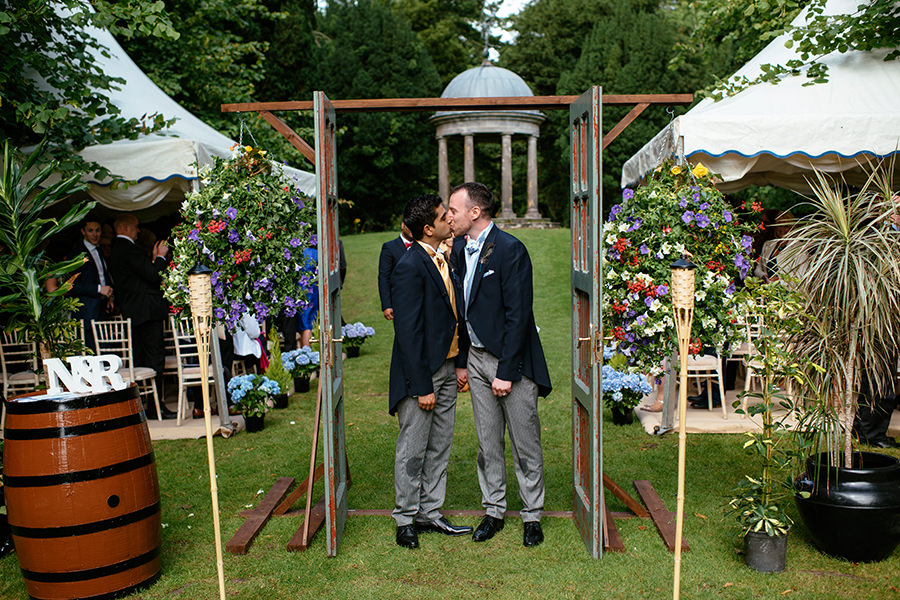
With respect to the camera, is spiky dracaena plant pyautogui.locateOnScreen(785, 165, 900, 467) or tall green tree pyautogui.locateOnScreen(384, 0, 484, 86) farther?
tall green tree pyautogui.locateOnScreen(384, 0, 484, 86)

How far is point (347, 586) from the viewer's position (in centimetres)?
411

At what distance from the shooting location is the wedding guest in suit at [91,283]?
822 centimetres

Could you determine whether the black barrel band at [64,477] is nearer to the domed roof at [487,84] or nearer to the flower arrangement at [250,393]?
the flower arrangement at [250,393]

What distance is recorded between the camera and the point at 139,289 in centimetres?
783

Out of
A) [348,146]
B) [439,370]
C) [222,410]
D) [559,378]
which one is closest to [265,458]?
[222,410]

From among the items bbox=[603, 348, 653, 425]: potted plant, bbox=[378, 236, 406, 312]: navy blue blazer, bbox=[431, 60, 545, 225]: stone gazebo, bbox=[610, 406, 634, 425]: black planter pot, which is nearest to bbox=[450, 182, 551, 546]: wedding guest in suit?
bbox=[603, 348, 653, 425]: potted plant

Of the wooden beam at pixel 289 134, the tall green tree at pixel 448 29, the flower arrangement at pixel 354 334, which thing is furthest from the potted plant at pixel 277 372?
the tall green tree at pixel 448 29

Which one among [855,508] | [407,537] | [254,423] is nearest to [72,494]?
[407,537]

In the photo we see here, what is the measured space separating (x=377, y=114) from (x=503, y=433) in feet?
85.4

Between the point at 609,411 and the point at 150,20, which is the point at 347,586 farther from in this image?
the point at 150,20

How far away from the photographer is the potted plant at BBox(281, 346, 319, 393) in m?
9.05

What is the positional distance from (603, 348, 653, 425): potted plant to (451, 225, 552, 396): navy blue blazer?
105 inches

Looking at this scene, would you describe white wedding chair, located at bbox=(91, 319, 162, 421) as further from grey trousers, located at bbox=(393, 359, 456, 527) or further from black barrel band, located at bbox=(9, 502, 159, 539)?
grey trousers, located at bbox=(393, 359, 456, 527)

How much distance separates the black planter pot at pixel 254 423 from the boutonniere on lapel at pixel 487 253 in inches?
153
